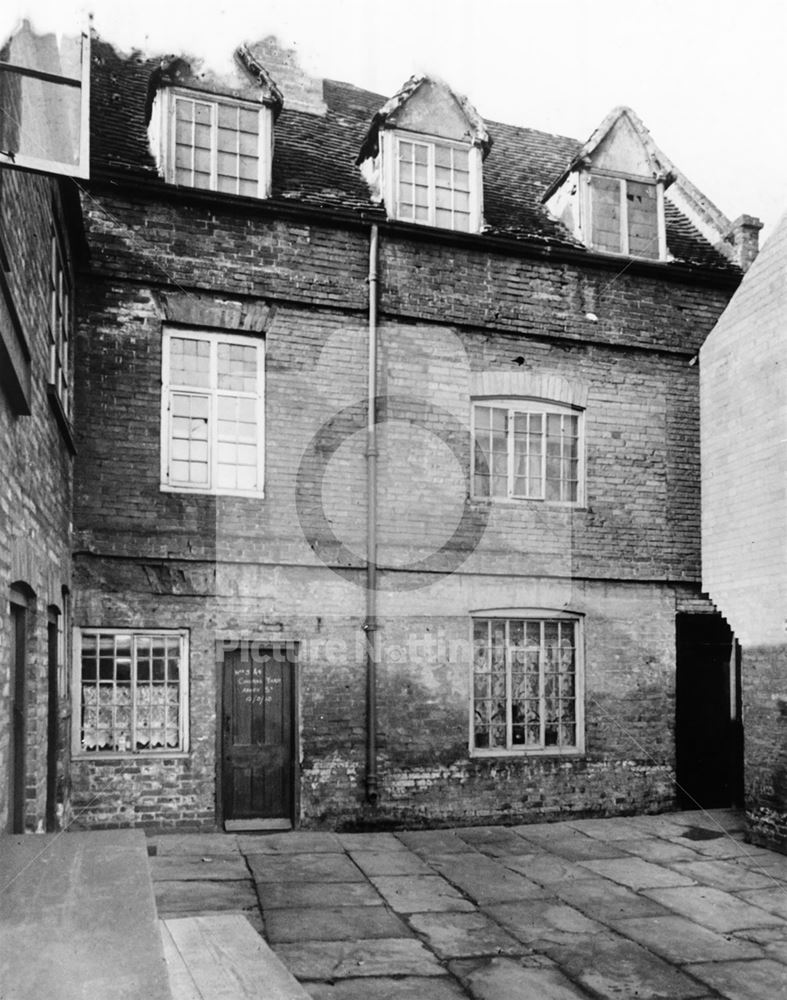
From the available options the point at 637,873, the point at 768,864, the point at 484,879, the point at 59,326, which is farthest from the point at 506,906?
the point at 59,326

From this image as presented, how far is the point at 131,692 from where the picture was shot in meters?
10.6

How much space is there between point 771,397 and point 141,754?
8309 mm

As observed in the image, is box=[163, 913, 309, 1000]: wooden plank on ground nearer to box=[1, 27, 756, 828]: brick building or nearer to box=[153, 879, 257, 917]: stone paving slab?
box=[153, 879, 257, 917]: stone paving slab

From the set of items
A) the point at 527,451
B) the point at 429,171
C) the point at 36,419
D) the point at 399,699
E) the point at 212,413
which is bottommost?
the point at 399,699

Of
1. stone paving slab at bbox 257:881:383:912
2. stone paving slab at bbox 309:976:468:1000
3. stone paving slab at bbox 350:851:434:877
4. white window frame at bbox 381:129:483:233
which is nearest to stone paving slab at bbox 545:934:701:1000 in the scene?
stone paving slab at bbox 309:976:468:1000

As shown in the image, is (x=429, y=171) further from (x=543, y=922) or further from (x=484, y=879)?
(x=543, y=922)

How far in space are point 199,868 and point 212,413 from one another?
495 centimetres

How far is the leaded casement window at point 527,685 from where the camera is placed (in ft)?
39.0

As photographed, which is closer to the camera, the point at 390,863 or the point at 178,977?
the point at 178,977

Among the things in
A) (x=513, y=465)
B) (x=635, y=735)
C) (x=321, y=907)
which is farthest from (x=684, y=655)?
(x=321, y=907)

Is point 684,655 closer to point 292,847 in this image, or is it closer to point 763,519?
point 763,519

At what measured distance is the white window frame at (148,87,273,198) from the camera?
11.1m

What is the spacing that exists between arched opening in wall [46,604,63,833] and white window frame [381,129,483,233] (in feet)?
20.9

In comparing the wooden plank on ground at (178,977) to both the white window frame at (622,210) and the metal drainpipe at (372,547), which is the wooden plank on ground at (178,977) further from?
the white window frame at (622,210)
